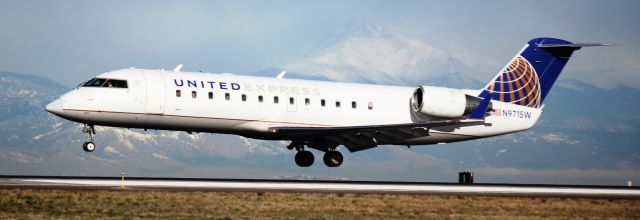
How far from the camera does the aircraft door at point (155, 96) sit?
43438 millimetres

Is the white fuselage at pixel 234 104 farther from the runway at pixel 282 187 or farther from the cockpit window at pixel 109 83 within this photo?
the runway at pixel 282 187

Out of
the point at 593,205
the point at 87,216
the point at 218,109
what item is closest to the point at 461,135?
the point at 218,109

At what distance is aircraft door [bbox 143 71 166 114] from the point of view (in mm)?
43438

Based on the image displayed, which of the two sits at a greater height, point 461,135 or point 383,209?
point 461,135

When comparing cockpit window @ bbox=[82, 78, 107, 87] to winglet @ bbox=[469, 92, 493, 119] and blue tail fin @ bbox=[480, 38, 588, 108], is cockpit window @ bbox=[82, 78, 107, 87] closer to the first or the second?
winglet @ bbox=[469, 92, 493, 119]

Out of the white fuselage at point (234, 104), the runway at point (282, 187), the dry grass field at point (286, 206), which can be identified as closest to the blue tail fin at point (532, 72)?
the white fuselage at point (234, 104)

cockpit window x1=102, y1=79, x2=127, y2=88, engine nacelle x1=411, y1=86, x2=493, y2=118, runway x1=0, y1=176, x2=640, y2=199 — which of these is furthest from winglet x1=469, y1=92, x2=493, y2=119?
cockpit window x1=102, y1=79, x2=127, y2=88

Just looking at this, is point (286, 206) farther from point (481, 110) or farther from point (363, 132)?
point (481, 110)

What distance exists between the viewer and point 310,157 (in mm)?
50281

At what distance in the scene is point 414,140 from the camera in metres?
50.0

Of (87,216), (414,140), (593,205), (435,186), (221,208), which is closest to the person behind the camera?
(87,216)

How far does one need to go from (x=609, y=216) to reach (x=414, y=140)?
1835 centimetres

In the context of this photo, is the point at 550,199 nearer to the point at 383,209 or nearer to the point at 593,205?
the point at 593,205

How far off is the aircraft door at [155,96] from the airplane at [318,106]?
1.6 inches
